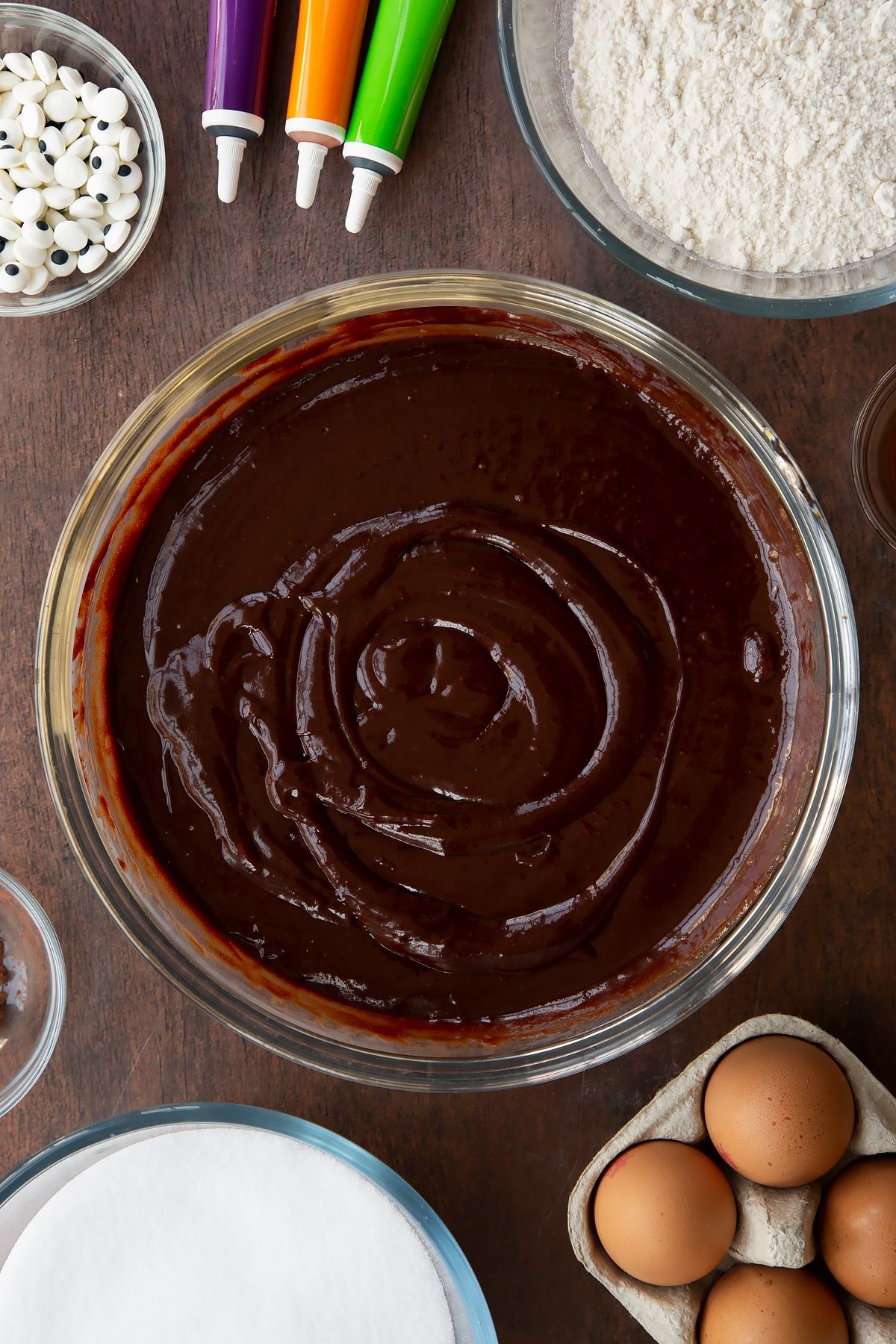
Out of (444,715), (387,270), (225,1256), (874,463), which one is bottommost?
(225,1256)

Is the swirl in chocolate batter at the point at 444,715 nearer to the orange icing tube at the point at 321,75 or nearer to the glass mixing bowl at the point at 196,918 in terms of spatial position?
the glass mixing bowl at the point at 196,918

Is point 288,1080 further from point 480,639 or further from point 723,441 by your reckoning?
point 723,441

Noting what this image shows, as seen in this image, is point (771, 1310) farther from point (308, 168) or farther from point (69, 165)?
point (69, 165)

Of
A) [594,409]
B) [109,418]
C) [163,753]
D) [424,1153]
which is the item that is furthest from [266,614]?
[424,1153]

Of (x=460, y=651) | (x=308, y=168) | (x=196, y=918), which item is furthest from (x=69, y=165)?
(x=196, y=918)

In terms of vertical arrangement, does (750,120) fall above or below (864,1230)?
above

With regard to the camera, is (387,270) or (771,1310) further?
(387,270)

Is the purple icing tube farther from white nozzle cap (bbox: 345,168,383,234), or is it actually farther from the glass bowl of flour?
the glass bowl of flour
